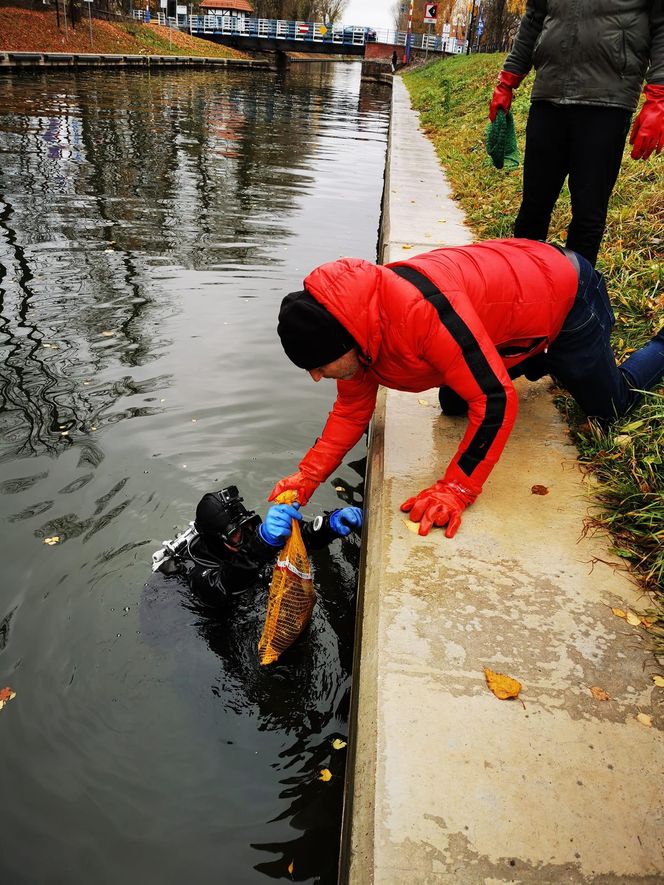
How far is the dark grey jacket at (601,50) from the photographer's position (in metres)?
3.32

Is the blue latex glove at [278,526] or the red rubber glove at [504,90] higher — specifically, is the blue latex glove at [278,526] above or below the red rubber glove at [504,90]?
below

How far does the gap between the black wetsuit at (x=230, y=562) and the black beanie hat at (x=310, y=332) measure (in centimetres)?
85

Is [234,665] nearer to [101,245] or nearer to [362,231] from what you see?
[101,245]

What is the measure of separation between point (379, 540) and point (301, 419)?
6.83 feet

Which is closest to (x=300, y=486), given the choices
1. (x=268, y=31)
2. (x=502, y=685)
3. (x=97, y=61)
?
(x=502, y=685)

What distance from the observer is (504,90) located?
427cm

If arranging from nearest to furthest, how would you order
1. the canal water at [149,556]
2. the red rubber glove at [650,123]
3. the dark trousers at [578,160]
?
the canal water at [149,556]
the red rubber glove at [650,123]
the dark trousers at [578,160]

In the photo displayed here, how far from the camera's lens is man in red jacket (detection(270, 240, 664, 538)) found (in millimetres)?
2465

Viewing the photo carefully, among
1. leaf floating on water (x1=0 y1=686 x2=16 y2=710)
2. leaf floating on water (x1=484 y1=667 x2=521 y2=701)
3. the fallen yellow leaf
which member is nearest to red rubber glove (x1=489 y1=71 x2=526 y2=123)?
the fallen yellow leaf

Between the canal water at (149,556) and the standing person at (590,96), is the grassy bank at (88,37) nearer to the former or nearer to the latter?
the canal water at (149,556)

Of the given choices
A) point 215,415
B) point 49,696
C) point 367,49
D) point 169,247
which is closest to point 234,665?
point 49,696

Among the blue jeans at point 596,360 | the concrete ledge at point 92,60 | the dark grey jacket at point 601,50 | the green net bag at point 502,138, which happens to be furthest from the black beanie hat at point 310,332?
the concrete ledge at point 92,60

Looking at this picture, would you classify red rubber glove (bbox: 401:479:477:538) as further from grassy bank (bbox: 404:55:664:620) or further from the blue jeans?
the blue jeans

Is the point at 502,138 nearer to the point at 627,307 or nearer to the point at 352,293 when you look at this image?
the point at 627,307
